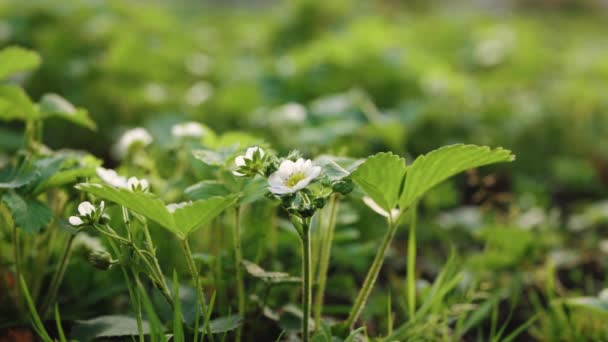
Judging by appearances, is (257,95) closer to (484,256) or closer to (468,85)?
(468,85)

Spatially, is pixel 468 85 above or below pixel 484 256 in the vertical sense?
above

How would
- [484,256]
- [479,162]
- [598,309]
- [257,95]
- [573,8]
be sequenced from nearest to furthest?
[479,162] → [598,309] → [484,256] → [257,95] → [573,8]

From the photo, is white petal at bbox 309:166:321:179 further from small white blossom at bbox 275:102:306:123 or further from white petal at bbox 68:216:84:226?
small white blossom at bbox 275:102:306:123

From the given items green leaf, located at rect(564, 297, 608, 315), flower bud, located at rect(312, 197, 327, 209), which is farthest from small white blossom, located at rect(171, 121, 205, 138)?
green leaf, located at rect(564, 297, 608, 315)

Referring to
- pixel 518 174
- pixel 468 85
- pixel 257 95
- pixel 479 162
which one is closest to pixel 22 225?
pixel 479 162

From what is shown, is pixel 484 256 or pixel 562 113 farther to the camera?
pixel 562 113
